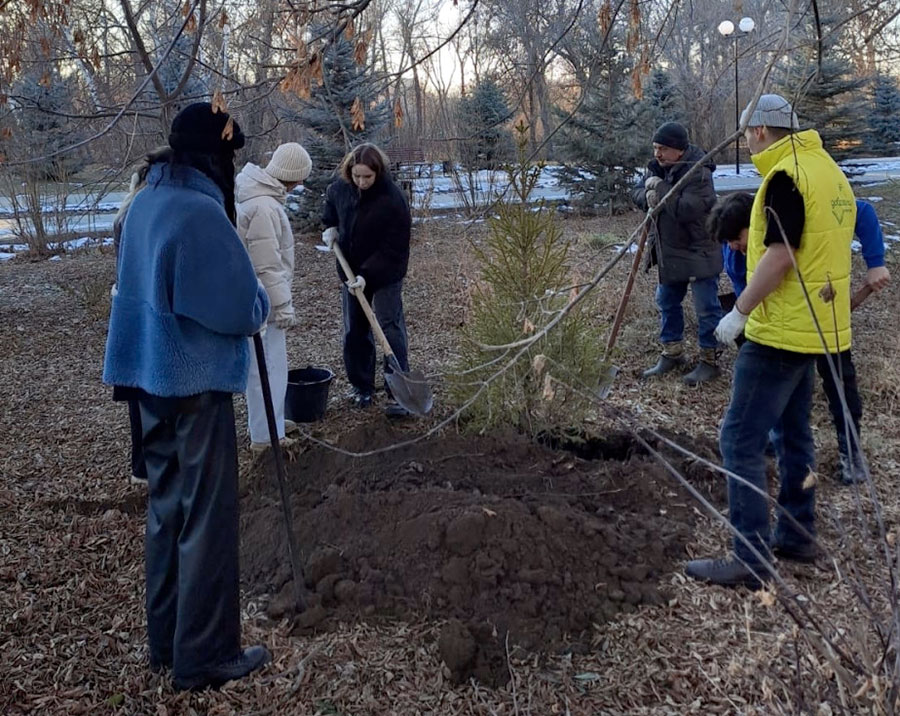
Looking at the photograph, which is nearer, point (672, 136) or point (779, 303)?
point (779, 303)

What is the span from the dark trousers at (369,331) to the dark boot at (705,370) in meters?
2.17

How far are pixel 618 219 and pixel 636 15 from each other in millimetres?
Result: 12764

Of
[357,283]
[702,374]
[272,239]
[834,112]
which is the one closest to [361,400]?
[357,283]

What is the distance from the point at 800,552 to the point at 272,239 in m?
3.18

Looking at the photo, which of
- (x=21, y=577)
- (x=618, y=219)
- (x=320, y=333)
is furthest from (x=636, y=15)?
(x=618, y=219)

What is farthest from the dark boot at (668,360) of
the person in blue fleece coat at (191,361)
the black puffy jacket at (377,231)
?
the person in blue fleece coat at (191,361)

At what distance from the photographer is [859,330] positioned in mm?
7703

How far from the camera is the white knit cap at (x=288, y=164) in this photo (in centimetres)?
464

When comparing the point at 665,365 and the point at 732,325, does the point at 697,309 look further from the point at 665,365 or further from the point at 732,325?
the point at 732,325

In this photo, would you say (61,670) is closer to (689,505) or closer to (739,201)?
(689,505)

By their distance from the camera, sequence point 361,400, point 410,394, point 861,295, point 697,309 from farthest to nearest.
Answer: point 697,309, point 361,400, point 410,394, point 861,295

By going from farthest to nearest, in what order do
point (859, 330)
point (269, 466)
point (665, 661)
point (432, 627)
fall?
point (859, 330)
point (269, 466)
point (432, 627)
point (665, 661)

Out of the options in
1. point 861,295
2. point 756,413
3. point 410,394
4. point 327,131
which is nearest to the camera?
point 756,413

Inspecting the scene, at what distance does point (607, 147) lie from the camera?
15766 mm
